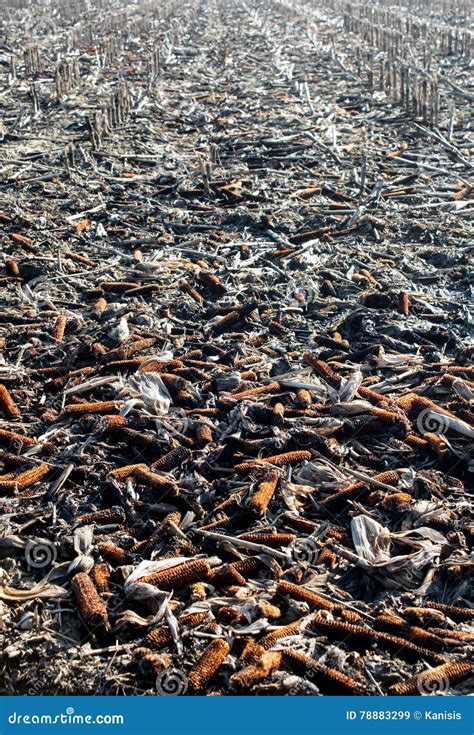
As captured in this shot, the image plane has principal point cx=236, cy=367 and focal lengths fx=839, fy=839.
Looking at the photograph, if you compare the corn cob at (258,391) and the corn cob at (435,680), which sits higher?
the corn cob at (435,680)

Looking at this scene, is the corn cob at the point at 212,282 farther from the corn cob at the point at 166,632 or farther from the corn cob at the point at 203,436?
the corn cob at the point at 166,632

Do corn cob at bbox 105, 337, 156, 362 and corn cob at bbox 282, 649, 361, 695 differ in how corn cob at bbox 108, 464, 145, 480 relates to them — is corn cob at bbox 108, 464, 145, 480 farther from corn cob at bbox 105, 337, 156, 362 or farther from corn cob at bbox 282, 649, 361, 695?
corn cob at bbox 282, 649, 361, 695

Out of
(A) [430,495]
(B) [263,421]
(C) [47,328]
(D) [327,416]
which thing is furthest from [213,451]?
(C) [47,328]

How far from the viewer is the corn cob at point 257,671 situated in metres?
3.56

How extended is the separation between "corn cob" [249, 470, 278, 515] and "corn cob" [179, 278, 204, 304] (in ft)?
10.8

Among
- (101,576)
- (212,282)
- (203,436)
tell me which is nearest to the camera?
(101,576)

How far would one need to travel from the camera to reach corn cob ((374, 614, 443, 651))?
394 centimetres

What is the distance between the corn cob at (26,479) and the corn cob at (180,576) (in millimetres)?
1239

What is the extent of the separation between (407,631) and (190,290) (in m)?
4.85

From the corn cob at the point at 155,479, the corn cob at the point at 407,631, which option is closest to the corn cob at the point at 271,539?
the corn cob at the point at 155,479

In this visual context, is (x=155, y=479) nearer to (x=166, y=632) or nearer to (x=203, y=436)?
(x=203, y=436)

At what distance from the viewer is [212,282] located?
8.34 meters

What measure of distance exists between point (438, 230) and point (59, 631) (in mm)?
7119

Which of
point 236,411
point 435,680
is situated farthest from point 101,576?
point 236,411
